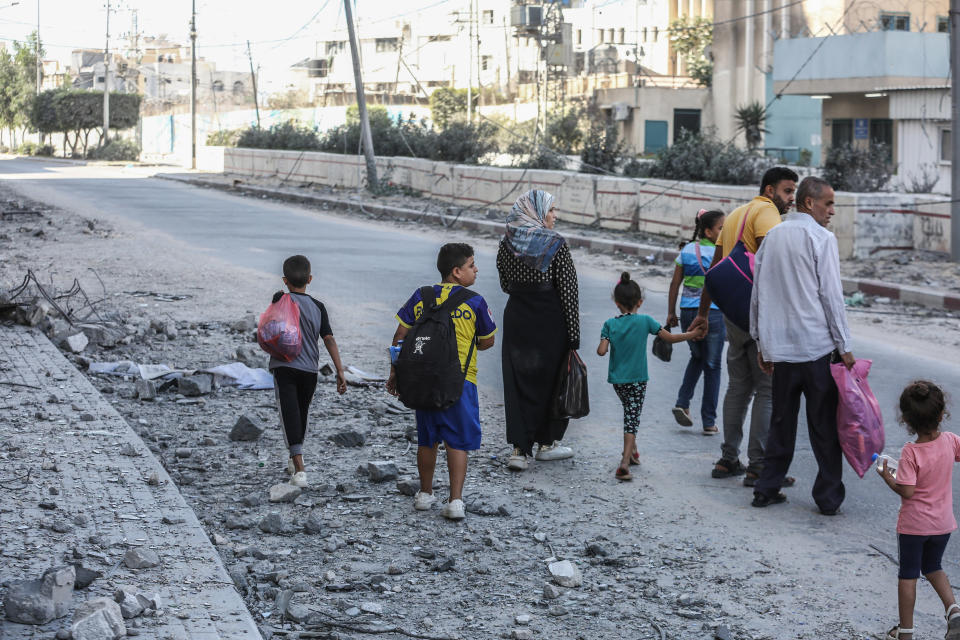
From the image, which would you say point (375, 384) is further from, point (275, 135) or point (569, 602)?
point (275, 135)

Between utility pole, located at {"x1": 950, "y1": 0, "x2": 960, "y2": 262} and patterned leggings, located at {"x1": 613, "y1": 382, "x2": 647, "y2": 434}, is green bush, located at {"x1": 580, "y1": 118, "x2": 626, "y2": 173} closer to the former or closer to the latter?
utility pole, located at {"x1": 950, "y1": 0, "x2": 960, "y2": 262}

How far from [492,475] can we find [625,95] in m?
47.1

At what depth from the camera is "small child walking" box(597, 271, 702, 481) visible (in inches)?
241

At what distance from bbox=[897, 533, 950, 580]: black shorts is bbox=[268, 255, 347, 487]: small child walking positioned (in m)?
2.93

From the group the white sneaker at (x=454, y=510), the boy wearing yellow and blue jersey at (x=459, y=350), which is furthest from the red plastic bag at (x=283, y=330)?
the white sneaker at (x=454, y=510)

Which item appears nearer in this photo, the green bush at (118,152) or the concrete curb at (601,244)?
the concrete curb at (601,244)

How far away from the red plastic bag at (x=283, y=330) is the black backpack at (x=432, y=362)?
0.70m

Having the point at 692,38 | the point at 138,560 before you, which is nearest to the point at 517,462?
the point at 138,560

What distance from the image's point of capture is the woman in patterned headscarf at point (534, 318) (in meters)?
Result: 6.07

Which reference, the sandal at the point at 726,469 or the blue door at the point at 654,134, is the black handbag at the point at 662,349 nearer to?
the sandal at the point at 726,469

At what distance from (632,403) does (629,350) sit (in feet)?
0.97

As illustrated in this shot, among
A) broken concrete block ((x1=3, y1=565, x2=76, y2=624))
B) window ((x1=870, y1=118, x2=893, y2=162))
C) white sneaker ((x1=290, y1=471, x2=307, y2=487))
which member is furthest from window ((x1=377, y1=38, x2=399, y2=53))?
broken concrete block ((x1=3, y1=565, x2=76, y2=624))

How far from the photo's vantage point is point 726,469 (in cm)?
611

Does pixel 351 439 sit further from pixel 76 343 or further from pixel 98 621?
pixel 76 343
